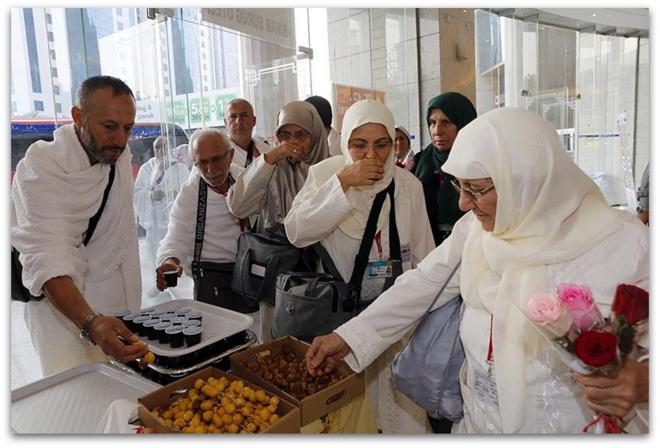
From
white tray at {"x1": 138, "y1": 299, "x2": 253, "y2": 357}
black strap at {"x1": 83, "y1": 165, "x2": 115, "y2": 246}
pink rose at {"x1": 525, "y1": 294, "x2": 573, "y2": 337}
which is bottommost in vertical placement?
white tray at {"x1": 138, "y1": 299, "x2": 253, "y2": 357}

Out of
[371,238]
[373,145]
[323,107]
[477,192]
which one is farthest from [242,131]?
[477,192]

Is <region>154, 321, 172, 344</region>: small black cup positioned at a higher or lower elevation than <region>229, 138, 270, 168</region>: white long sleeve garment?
lower

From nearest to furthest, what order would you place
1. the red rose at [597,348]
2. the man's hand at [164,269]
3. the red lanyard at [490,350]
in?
the red rose at [597,348]
the red lanyard at [490,350]
the man's hand at [164,269]

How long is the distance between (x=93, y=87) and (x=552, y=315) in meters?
1.25

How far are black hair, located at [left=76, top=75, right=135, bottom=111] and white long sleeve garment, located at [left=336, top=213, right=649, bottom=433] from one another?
89 centimetres

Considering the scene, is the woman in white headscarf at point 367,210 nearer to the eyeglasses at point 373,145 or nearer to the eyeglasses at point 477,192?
the eyeglasses at point 373,145

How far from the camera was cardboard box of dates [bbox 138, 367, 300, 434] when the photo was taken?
3.56 ft

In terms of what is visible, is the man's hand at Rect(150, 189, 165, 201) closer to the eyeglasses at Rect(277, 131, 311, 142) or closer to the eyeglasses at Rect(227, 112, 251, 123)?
the eyeglasses at Rect(227, 112, 251, 123)

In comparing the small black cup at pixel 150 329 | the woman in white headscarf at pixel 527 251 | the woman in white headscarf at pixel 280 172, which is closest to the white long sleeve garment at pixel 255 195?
the woman in white headscarf at pixel 280 172

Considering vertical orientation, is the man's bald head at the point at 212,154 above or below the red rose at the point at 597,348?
above

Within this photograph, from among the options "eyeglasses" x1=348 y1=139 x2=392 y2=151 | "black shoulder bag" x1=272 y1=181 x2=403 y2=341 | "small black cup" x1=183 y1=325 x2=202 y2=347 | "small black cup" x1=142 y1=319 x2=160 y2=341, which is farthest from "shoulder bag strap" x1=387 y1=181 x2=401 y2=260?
"small black cup" x1=142 y1=319 x2=160 y2=341

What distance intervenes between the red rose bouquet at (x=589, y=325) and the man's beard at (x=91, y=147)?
115cm

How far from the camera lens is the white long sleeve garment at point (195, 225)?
177 cm

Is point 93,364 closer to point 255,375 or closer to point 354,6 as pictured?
point 255,375
